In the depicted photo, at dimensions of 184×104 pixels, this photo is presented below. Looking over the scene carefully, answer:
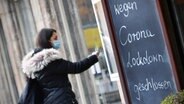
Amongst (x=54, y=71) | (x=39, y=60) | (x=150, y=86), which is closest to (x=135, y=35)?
(x=150, y=86)

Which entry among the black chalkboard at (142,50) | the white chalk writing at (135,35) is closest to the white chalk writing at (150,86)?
the black chalkboard at (142,50)

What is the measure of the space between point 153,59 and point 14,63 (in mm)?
8723

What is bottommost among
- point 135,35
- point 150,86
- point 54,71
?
point 150,86

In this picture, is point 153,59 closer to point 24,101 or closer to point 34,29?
point 24,101

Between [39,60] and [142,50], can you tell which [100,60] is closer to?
[39,60]

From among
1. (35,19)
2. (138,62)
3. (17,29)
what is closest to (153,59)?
(138,62)

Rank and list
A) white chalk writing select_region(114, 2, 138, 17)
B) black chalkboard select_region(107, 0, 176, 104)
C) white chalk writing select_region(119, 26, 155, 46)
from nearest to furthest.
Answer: black chalkboard select_region(107, 0, 176, 104) → white chalk writing select_region(119, 26, 155, 46) → white chalk writing select_region(114, 2, 138, 17)

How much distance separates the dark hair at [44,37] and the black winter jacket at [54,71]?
8 centimetres

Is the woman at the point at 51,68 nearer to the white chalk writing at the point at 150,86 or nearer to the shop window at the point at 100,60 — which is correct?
the white chalk writing at the point at 150,86

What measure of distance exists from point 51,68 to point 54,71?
2.1 inches

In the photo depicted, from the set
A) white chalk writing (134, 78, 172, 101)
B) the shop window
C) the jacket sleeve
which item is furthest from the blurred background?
white chalk writing (134, 78, 172, 101)

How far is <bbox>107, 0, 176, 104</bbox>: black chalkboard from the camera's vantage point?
611 cm

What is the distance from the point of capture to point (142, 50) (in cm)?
637

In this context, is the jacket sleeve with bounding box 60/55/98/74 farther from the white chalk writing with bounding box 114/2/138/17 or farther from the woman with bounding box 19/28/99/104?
the white chalk writing with bounding box 114/2/138/17
